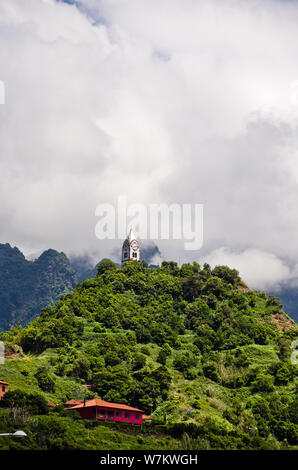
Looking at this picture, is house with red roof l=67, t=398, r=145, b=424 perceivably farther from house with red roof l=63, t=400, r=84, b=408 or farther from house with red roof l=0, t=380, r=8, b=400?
house with red roof l=0, t=380, r=8, b=400

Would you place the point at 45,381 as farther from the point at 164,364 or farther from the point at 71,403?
the point at 164,364

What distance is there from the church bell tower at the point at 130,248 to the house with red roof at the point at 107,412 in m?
84.0

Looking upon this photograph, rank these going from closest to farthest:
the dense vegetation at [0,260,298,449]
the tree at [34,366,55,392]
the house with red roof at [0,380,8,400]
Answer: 1. the dense vegetation at [0,260,298,449]
2. the house with red roof at [0,380,8,400]
3. the tree at [34,366,55,392]

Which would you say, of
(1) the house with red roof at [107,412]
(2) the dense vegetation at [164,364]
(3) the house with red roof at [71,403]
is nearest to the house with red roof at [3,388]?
(2) the dense vegetation at [164,364]

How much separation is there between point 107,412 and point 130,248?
87.5m

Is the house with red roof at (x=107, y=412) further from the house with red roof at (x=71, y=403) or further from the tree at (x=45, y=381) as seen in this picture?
the tree at (x=45, y=381)

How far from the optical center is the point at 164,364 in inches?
3676

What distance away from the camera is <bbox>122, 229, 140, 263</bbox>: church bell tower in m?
154

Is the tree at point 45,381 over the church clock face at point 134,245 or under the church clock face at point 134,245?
under

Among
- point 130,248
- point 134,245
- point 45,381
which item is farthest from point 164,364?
point 134,245

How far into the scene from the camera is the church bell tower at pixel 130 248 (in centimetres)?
15389

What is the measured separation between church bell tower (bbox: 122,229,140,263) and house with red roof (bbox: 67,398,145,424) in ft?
276

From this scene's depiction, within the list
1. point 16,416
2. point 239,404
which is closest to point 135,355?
point 239,404

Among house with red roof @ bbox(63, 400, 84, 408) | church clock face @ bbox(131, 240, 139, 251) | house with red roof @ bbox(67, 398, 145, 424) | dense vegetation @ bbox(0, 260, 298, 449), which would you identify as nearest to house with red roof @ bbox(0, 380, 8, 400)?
dense vegetation @ bbox(0, 260, 298, 449)
